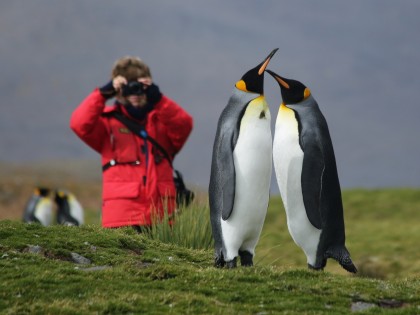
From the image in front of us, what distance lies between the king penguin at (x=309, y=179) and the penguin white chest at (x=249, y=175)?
0.20 m

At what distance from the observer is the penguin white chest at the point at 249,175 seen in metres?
8.16

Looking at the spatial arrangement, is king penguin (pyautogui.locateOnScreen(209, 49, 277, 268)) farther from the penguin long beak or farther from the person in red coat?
the person in red coat

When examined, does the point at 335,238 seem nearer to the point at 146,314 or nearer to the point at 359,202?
the point at 146,314

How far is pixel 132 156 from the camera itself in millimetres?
11961

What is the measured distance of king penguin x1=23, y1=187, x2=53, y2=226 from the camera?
24094mm

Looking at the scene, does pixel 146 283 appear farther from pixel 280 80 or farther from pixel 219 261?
pixel 280 80

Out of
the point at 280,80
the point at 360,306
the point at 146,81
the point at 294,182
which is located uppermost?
the point at 146,81

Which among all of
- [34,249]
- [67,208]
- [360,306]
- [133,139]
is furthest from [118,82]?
[67,208]

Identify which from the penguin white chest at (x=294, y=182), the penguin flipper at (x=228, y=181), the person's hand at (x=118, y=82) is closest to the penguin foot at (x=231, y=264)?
the penguin flipper at (x=228, y=181)

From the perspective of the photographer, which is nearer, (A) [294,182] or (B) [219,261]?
(A) [294,182]

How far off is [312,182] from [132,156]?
441cm

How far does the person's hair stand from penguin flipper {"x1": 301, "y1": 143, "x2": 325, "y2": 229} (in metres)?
4.51

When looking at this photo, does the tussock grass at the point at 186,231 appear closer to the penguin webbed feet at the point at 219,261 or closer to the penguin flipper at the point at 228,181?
the penguin webbed feet at the point at 219,261

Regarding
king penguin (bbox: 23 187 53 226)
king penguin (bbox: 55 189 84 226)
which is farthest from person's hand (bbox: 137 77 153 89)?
king penguin (bbox: 23 187 53 226)
